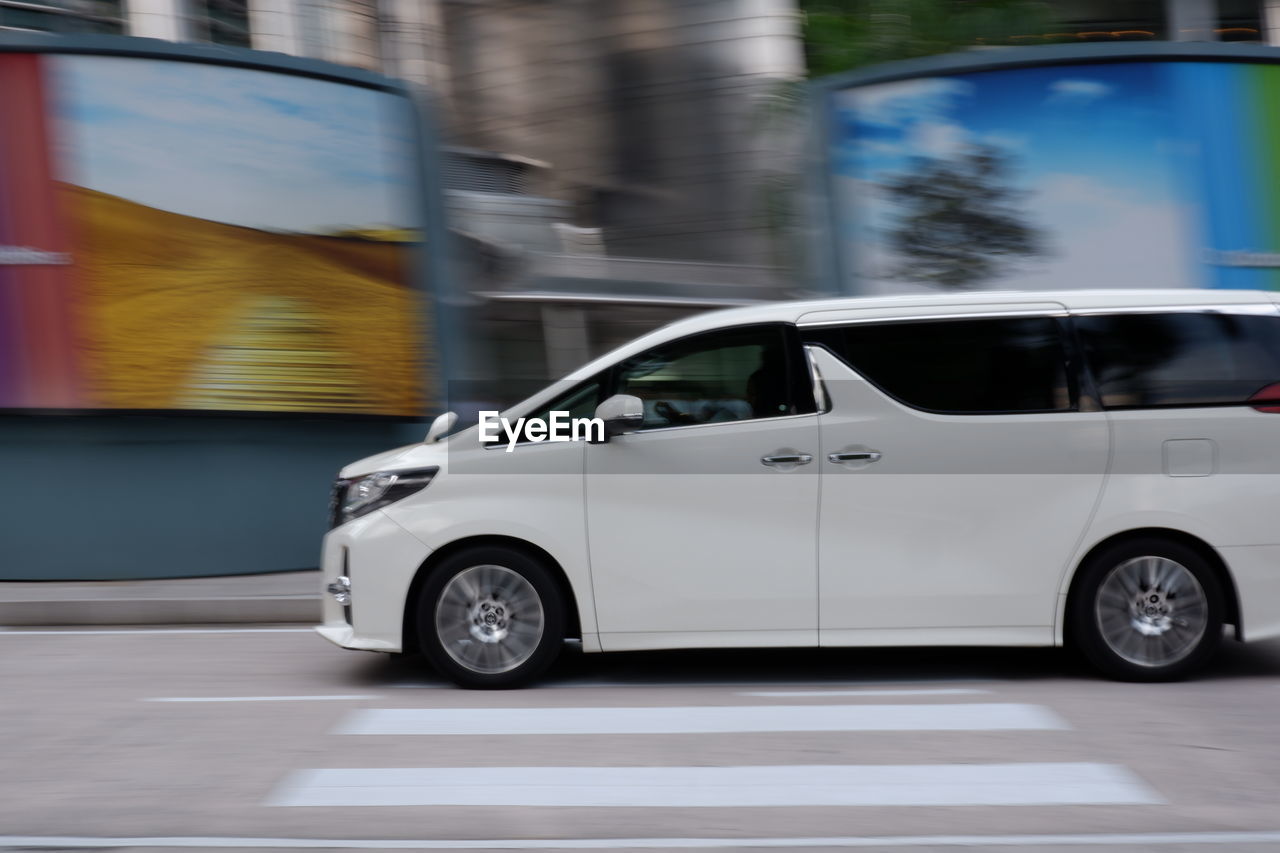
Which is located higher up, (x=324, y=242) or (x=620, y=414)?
(x=324, y=242)

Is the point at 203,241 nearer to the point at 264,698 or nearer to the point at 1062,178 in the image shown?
the point at 264,698

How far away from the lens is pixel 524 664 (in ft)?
21.3

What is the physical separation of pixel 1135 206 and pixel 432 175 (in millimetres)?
5757

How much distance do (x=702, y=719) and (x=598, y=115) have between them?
16261 millimetres

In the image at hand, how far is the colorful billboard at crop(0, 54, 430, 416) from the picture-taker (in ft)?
32.4

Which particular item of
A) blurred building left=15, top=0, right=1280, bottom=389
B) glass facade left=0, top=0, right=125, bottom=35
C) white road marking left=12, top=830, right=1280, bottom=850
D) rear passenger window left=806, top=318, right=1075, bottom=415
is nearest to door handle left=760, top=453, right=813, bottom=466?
rear passenger window left=806, top=318, right=1075, bottom=415

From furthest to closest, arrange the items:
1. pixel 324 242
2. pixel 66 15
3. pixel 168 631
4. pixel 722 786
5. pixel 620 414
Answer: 1. pixel 66 15
2. pixel 324 242
3. pixel 168 631
4. pixel 620 414
5. pixel 722 786

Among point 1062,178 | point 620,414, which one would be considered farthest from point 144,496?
point 1062,178

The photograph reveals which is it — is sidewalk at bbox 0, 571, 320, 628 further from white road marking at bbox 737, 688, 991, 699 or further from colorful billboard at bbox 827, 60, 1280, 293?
colorful billboard at bbox 827, 60, 1280, 293

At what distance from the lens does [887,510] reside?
20.9 feet

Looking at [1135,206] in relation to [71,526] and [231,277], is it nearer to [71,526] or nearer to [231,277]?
[231,277]

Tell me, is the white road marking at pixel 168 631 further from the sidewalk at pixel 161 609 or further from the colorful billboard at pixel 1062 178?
the colorful billboard at pixel 1062 178

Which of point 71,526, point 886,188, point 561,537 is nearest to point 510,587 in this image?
point 561,537

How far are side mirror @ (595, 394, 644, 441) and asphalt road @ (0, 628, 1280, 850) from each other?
1272 millimetres
